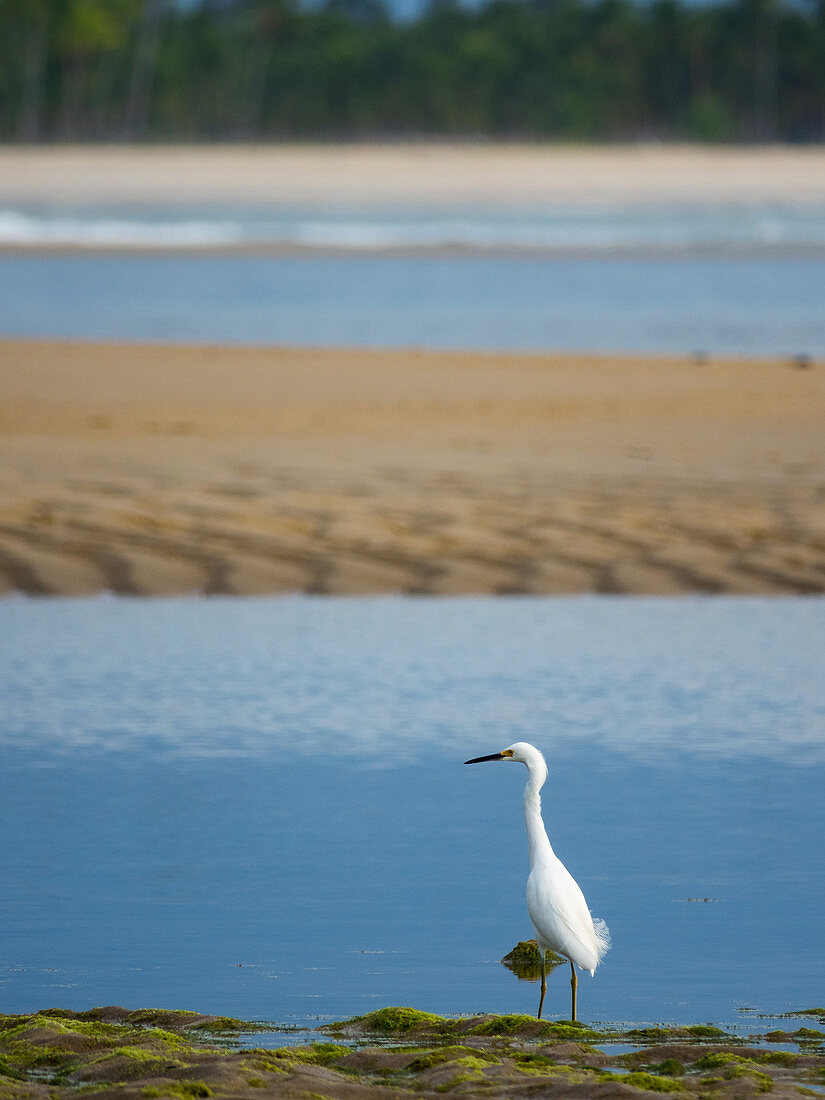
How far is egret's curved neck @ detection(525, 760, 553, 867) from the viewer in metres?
4.55

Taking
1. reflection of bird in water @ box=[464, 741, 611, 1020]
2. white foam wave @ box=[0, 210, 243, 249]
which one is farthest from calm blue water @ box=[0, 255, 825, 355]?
reflection of bird in water @ box=[464, 741, 611, 1020]

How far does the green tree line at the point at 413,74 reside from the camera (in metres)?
104

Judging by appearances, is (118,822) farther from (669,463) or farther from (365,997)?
(669,463)

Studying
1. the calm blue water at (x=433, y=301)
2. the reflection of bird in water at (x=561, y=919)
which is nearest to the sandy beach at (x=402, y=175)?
the calm blue water at (x=433, y=301)

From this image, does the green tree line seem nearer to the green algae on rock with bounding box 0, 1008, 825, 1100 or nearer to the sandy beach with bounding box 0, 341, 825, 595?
the sandy beach with bounding box 0, 341, 825, 595

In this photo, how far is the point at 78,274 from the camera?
3011 centimetres

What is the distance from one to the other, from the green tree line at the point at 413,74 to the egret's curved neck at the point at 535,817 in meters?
99.2

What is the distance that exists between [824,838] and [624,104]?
112469 millimetres

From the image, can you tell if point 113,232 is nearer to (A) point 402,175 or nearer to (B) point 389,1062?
(A) point 402,175

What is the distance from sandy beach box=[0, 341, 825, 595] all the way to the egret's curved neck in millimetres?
4574

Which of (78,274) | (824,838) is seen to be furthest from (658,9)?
(824,838)

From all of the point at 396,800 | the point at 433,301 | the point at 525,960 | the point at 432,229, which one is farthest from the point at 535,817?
the point at 432,229

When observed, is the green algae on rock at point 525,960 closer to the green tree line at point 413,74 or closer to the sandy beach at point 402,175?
the sandy beach at point 402,175

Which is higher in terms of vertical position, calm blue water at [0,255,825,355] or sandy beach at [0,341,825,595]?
calm blue water at [0,255,825,355]
